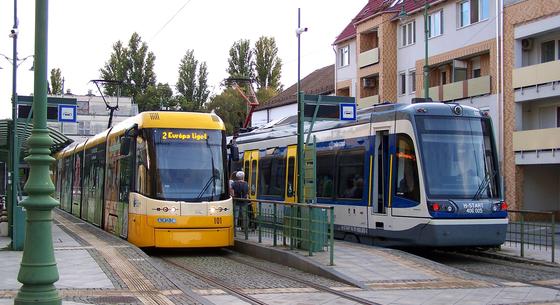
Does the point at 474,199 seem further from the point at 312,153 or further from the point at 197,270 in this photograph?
the point at 197,270

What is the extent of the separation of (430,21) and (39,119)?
33.0 metres

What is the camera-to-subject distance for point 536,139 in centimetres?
3042

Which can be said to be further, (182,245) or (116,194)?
(116,194)

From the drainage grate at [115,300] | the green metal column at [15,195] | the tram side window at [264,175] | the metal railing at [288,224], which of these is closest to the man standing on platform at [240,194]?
the metal railing at [288,224]

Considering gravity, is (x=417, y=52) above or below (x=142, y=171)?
above

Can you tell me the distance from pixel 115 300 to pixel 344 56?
39.8m

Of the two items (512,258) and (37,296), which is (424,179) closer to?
(512,258)

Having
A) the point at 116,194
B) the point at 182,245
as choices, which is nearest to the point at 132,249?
the point at 182,245

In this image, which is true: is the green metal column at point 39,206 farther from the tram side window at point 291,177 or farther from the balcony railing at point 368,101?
the balcony railing at point 368,101

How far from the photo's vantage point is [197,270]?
13297mm

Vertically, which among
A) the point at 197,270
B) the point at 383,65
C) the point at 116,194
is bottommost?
the point at 197,270

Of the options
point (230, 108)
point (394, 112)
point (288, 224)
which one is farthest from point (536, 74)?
point (230, 108)

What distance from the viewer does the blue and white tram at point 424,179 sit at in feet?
46.9

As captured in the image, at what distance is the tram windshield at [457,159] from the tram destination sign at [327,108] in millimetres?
1485
